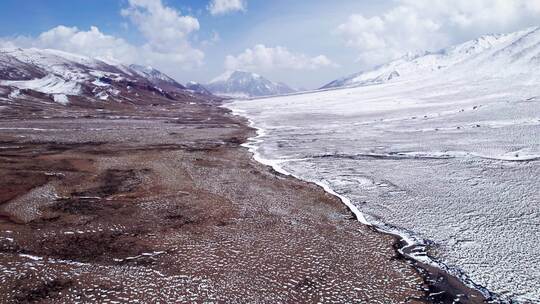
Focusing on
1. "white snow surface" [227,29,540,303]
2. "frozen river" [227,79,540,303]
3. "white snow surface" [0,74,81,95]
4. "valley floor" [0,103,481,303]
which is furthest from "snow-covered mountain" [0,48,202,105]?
"valley floor" [0,103,481,303]

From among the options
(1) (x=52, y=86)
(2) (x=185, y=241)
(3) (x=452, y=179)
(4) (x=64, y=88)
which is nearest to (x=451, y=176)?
(3) (x=452, y=179)

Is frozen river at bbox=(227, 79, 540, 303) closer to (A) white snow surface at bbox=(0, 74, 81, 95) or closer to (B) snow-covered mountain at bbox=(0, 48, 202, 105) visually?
(B) snow-covered mountain at bbox=(0, 48, 202, 105)

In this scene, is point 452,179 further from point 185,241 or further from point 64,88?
point 64,88

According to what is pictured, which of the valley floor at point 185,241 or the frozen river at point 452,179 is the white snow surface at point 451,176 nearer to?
the frozen river at point 452,179

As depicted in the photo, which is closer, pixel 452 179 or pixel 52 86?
pixel 452 179

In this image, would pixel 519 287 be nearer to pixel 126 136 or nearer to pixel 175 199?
pixel 175 199

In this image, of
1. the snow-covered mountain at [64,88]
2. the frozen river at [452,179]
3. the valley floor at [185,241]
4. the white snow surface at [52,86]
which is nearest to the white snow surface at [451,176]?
the frozen river at [452,179]
